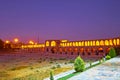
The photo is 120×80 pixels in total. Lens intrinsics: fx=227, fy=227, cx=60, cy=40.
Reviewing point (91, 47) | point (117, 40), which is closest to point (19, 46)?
point (91, 47)

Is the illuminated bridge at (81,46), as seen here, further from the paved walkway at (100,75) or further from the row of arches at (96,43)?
the paved walkway at (100,75)

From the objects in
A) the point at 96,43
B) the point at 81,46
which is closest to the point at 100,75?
the point at 96,43

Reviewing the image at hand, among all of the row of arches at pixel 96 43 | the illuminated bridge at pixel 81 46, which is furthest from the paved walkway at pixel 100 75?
the row of arches at pixel 96 43

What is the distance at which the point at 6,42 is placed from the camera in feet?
308

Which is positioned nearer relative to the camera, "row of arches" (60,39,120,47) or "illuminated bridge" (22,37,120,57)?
"row of arches" (60,39,120,47)

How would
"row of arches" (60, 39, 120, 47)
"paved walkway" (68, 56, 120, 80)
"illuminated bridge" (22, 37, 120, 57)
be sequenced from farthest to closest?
"illuminated bridge" (22, 37, 120, 57)
"row of arches" (60, 39, 120, 47)
"paved walkway" (68, 56, 120, 80)

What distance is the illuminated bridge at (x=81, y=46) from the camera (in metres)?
59.2

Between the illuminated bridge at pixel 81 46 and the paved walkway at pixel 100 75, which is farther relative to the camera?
the illuminated bridge at pixel 81 46

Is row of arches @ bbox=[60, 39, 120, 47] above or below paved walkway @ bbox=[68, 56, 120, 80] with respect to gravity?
above

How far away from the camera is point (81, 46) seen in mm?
73812

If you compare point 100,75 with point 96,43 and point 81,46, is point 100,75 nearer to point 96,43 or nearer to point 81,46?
point 96,43

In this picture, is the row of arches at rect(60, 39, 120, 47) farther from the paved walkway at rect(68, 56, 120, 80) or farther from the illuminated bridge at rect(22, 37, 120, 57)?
the paved walkway at rect(68, 56, 120, 80)

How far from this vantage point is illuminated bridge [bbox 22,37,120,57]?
59.2 m

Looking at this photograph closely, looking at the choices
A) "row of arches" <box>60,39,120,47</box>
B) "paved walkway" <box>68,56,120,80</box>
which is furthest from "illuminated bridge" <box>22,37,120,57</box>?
"paved walkway" <box>68,56,120,80</box>
